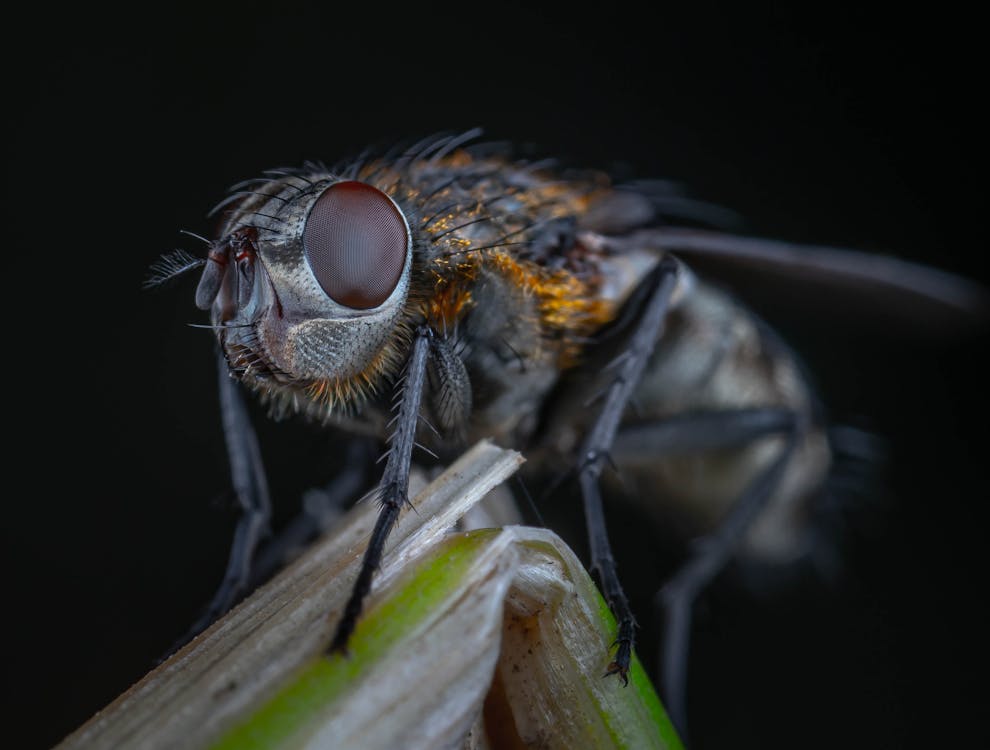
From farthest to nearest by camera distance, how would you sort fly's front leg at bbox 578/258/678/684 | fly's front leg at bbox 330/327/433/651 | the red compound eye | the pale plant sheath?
1. fly's front leg at bbox 578/258/678/684
2. the red compound eye
3. fly's front leg at bbox 330/327/433/651
4. the pale plant sheath

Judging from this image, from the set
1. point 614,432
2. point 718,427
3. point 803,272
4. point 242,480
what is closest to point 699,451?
point 718,427

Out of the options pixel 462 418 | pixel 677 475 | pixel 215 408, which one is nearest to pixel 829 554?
pixel 677 475

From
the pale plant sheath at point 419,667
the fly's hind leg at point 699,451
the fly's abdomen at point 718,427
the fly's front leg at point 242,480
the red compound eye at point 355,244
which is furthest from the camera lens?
the fly's abdomen at point 718,427

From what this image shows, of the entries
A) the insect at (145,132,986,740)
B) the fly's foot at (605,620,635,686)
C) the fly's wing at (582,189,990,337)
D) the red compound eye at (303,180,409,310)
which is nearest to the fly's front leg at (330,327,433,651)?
the insect at (145,132,986,740)

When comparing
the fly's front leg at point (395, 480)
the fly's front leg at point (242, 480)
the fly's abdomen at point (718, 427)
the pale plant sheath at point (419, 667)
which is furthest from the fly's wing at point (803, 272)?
the pale plant sheath at point (419, 667)

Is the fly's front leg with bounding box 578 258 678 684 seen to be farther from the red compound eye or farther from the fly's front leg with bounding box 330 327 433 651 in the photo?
the red compound eye

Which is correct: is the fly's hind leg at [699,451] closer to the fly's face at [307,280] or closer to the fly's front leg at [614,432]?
the fly's front leg at [614,432]

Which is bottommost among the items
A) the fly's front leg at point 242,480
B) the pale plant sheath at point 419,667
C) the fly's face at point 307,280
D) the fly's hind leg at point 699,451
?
the fly's hind leg at point 699,451
